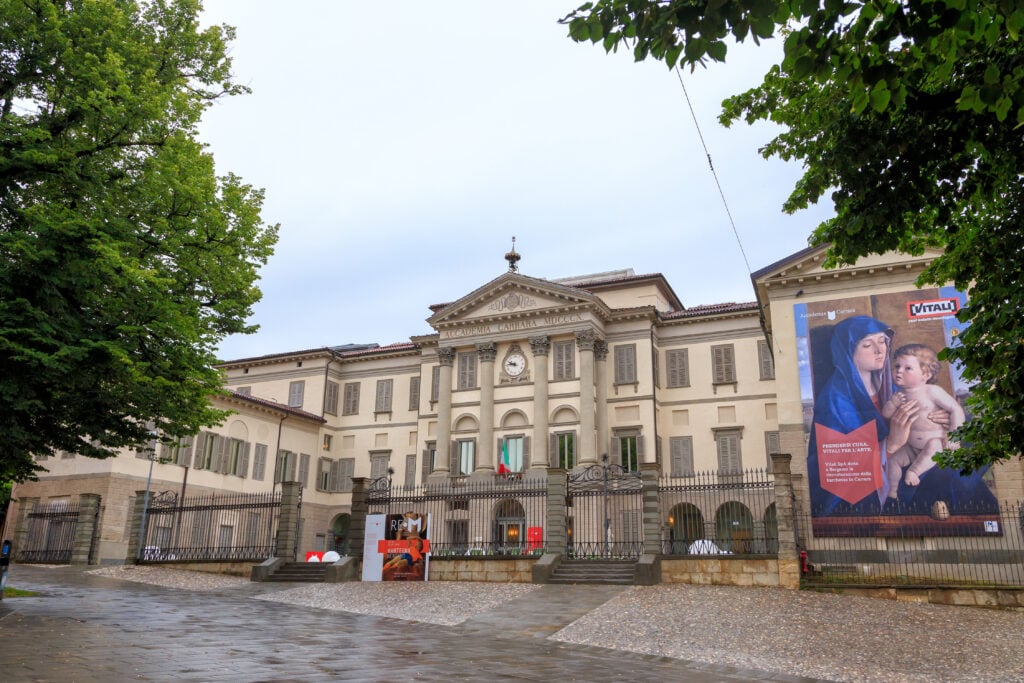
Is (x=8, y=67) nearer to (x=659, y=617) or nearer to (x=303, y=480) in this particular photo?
(x=659, y=617)

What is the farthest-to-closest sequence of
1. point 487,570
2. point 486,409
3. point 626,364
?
point 486,409 < point 626,364 < point 487,570

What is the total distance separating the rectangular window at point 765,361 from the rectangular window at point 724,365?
1.28 meters

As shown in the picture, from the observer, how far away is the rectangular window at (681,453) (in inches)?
1518

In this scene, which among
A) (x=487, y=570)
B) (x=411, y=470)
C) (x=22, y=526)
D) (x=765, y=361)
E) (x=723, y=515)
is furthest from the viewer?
(x=411, y=470)

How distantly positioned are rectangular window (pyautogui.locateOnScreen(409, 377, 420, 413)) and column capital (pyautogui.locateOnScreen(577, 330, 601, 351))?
1115cm

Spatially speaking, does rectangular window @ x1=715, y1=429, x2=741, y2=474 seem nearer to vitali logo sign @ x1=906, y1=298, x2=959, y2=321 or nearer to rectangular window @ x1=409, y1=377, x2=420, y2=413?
vitali logo sign @ x1=906, y1=298, x2=959, y2=321

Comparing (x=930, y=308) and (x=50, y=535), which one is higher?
(x=930, y=308)

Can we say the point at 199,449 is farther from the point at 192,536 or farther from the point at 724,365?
the point at 724,365

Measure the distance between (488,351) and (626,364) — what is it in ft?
23.9

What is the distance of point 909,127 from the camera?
8570mm

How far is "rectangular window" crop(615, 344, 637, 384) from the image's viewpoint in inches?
1561

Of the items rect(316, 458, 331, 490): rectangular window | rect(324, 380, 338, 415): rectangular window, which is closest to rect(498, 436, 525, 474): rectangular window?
rect(316, 458, 331, 490): rectangular window

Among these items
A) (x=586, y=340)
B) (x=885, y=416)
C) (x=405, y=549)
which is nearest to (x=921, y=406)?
(x=885, y=416)

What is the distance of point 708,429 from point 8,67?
31.9 meters
